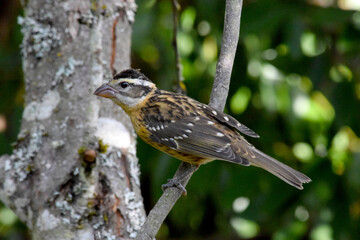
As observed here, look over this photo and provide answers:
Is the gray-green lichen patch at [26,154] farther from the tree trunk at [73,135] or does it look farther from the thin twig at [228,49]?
the thin twig at [228,49]

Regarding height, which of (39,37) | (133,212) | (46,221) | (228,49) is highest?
(228,49)

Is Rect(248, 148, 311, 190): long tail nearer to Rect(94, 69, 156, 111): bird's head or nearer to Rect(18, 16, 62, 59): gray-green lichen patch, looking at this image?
Rect(94, 69, 156, 111): bird's head

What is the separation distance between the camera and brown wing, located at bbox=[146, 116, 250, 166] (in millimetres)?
4105

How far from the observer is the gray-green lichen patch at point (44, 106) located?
4.05m

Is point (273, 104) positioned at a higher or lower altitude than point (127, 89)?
higher

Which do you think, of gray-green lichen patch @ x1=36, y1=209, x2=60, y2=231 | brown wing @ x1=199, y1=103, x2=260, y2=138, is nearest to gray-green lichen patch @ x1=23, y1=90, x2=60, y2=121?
gray-green lichen patch @ x1=36, y1=209, x2=60, y2=231

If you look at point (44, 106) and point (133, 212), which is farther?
point (44, 106)

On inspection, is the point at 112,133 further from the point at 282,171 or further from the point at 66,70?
the point at 282,171

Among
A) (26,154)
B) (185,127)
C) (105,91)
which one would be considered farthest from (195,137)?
(26,154)

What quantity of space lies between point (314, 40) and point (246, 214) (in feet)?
6.03

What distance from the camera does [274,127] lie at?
224 inches

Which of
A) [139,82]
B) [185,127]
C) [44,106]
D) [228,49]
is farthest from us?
[139,82]

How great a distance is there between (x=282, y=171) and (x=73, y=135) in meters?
1.41

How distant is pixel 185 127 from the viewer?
4.44m
